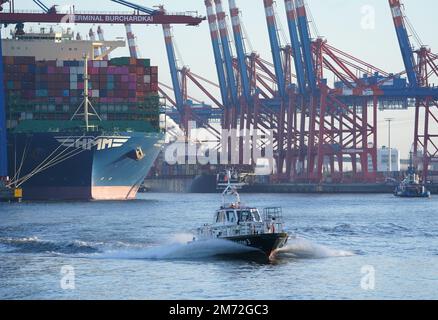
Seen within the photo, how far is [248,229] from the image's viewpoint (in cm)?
6016

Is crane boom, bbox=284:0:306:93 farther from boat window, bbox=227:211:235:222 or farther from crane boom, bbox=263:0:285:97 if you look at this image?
boat window, bbox=227:211:235:222

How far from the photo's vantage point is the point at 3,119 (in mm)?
129750

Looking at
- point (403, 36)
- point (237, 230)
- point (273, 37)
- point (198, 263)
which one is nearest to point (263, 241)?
point (237, 230)

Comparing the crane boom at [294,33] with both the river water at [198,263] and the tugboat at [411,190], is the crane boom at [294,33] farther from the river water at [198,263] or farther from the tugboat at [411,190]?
the river water at [198,263]

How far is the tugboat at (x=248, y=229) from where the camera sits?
2363 inches

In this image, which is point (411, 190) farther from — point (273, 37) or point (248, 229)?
point (248, 229)

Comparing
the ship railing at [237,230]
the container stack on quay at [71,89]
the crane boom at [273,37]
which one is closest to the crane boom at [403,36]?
the crane boom at [273,37]

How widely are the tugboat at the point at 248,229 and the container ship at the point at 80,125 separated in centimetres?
7690

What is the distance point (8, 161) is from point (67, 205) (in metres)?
17.5

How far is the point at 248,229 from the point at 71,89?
86755 millimetres

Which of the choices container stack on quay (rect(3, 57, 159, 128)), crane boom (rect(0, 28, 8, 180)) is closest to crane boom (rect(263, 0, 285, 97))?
container stack on quay (rect(3, 57, 159, 128))

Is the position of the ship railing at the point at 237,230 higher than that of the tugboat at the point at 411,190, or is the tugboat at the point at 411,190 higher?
the tugboat at the point at 411,190
